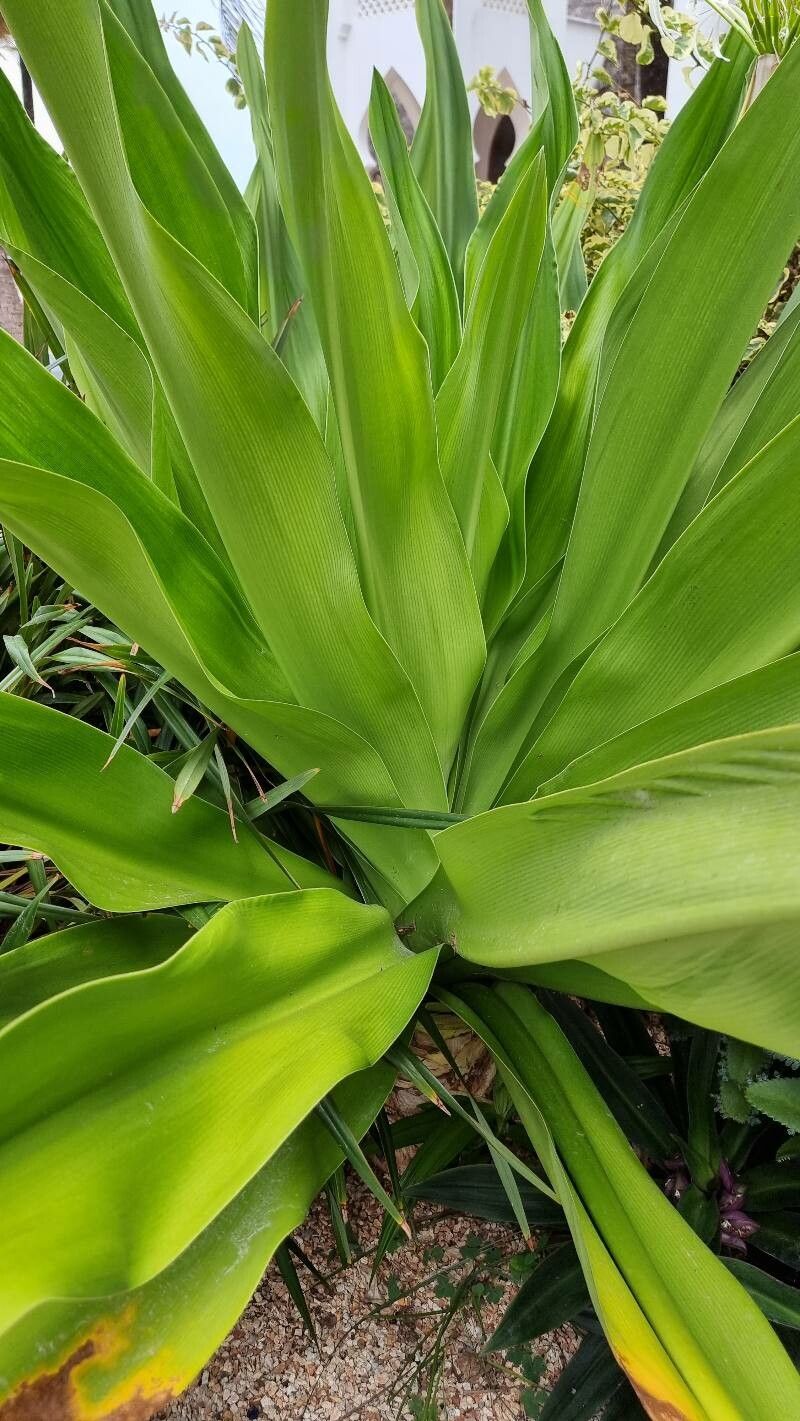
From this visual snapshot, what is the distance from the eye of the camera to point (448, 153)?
0.76m

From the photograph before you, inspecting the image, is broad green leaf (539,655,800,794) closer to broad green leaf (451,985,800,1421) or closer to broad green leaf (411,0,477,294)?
broad green leaf (451,985,800,1421)

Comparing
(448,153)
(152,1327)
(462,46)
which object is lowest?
(152,1327)

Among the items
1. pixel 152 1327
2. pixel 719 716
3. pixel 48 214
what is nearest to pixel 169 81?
pixel 48 214

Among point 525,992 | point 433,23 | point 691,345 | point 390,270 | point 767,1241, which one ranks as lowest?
point 767,1241

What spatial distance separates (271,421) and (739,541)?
226mm

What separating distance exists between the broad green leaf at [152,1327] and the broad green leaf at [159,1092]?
34 mm

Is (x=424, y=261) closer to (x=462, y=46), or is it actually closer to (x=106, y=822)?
(x=106, y=822)

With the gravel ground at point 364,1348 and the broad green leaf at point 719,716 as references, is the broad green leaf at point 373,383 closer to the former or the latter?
the broad green leaf at point 719,716

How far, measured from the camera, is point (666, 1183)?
55 centimetres

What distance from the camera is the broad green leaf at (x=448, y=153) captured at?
0.74 meters

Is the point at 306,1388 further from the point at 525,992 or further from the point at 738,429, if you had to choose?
the point at 738,429

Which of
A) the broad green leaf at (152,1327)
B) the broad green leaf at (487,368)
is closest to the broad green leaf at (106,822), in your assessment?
the broad green leaf at (152,1327)

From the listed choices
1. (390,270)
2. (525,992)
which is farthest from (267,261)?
(525,992)

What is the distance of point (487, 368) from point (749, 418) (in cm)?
17
